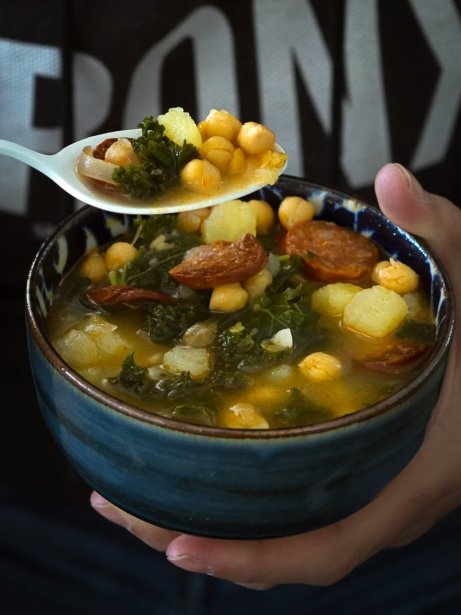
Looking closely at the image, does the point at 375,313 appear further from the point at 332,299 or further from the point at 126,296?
the point at 126,296

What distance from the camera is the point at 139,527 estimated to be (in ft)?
5.03

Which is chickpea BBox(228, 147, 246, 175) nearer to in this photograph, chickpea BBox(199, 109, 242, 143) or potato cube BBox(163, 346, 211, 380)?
chickpea BBox(199, 109, 242, 143)

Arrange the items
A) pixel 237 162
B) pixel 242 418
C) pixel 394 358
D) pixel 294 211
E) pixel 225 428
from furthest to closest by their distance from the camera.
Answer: pixel 294 211, pixel 237 162, pixel 394 358, pixel 242 418, pixel 225 428

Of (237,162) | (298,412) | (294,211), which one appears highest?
(237,162)

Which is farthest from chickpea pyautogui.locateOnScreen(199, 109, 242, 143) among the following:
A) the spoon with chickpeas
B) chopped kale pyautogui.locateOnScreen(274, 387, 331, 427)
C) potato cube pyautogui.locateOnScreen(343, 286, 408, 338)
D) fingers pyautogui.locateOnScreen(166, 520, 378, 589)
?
fingers pyautogui.locateOnScreen(166, 520, 378, 589)

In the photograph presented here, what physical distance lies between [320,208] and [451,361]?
0.38 meters

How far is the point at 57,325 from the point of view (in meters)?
1.33

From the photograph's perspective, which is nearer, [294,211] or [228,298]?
[228,298]

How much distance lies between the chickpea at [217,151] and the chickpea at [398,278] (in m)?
0.31

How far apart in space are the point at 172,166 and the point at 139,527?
636 mm

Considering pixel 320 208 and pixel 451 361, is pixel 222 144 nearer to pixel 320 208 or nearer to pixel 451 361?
pixel 320 208

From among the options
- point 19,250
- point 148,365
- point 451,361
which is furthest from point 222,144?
point 19,250

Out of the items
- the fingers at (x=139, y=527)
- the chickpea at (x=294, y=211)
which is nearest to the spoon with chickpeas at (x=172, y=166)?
the chickpea at (x=294, y=211)

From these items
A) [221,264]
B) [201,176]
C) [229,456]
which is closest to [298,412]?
[229,456]
